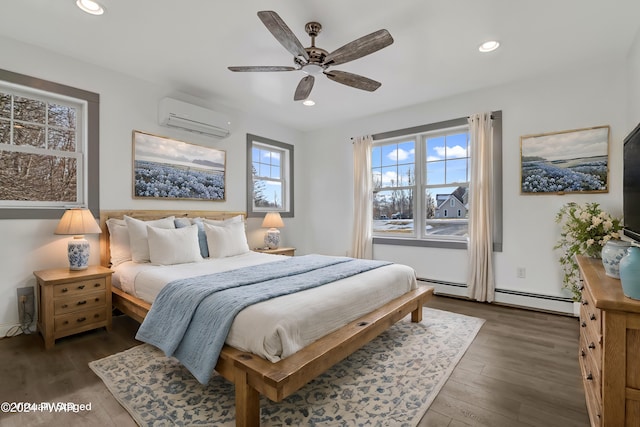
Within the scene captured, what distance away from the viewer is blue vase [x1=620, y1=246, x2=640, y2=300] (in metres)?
1.29

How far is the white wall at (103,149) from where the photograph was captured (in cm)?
272

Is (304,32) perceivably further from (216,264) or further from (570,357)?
(570,357)

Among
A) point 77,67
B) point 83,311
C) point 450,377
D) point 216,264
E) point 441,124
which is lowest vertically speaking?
point 450,377

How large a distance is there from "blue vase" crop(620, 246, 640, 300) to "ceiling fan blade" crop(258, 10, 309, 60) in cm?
226

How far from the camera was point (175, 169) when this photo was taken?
3877 mm

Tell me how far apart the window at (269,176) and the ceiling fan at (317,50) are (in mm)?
2148

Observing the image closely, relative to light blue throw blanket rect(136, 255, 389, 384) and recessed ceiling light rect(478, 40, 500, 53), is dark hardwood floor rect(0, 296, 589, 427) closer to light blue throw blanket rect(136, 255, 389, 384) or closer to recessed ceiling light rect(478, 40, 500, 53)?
light blue throw blanket rect(136, 255, 389, 384)

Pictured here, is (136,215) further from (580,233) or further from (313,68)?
(580,233)

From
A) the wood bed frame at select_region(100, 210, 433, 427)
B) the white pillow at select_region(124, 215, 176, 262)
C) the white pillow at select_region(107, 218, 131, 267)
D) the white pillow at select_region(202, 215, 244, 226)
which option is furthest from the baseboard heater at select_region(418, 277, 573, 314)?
the white pillow at select_region(107, 218, 131, 267)

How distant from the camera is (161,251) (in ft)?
9.86

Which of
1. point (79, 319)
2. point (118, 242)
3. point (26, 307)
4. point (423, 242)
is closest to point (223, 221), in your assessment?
point (118, 242)

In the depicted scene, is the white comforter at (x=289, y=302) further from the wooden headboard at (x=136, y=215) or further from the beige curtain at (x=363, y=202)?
the beige curtain at (x=363, y=202)

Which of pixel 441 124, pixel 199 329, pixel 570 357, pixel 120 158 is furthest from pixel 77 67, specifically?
pixel 570 357

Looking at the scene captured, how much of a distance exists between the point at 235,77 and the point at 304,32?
1200 millimetres
